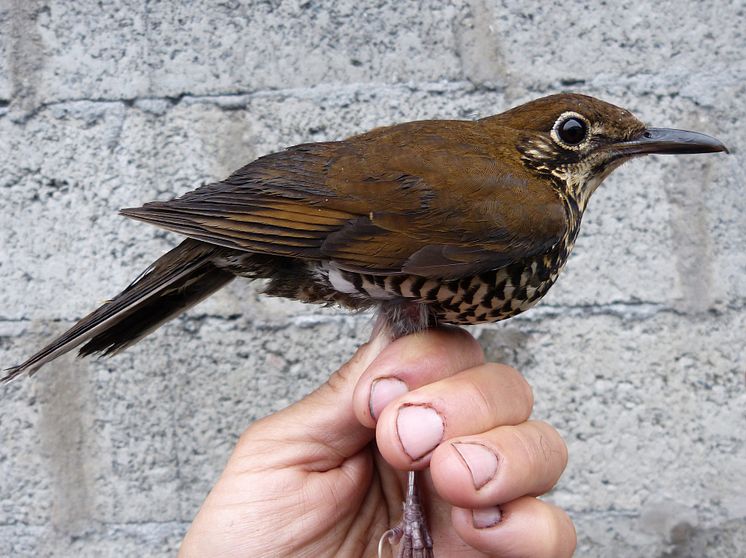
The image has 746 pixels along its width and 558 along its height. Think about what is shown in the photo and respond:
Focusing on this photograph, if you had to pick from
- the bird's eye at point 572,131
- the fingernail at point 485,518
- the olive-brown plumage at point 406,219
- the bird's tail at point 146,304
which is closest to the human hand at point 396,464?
the fingernail at point 485,518

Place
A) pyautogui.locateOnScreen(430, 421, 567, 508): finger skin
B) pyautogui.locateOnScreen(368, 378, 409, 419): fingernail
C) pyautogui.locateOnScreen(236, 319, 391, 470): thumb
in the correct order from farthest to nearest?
pyautogui.locateOnScreen(236, 319, 391, 470): thumb
pyautogui.locateOnScreen(368, 378, 409, 419): fingernail
pyautogui.locateOnScreen(430, 421, 567, 508): finger skin

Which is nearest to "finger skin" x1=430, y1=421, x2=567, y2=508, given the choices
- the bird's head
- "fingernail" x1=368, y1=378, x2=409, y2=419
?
"fingernail" x1=368, y1=378, x2=409, y2=419

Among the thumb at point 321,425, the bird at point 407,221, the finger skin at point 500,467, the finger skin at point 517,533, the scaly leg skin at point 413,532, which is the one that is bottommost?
the scaly leg skin at point 413,532

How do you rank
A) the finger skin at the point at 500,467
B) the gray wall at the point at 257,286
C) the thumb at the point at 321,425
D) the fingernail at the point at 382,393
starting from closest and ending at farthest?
the finger skin at the point at 500,467, the fingernail at the point at 382,393, the thumb at the point at 321,425, the gray wall at the point at 257,286

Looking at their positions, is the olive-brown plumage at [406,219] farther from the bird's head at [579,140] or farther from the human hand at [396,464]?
the human hand at [396,464]

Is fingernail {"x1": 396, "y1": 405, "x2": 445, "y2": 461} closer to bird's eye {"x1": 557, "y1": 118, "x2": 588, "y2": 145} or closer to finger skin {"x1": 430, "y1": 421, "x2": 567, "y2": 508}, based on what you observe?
finger skin {"x1": 430, "y1": 421, "x2": 567, "y2": 508}

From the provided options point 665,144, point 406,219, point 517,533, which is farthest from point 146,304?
point 665,144

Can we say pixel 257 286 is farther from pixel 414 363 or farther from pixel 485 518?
pixel 485 518

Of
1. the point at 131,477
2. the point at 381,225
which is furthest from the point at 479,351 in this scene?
the point at 131,477
